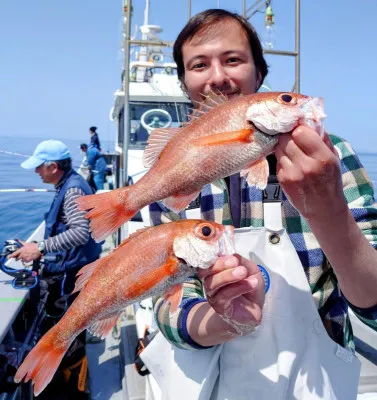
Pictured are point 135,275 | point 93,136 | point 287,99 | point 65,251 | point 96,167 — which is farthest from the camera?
point 93,136

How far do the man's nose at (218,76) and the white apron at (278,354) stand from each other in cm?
55

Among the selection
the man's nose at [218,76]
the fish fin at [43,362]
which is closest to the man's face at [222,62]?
the man's nose at [218,76]

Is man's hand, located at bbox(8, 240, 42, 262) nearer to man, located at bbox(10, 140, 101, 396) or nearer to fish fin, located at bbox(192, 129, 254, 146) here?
man, located at bbox(10, 140, 101, 396)

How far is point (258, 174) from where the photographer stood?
1182mm

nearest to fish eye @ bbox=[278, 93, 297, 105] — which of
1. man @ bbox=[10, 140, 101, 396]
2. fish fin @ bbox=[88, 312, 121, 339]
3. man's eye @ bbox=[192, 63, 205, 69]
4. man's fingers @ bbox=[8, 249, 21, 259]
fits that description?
man's eye @ bbox=[192, 63, 205, 69]

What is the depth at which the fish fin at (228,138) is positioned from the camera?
1.17 meters

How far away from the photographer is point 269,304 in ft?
4.83

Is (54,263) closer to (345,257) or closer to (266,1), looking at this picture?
(345,257)

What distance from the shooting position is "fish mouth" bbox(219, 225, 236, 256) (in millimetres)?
1231

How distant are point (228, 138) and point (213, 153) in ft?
0.21

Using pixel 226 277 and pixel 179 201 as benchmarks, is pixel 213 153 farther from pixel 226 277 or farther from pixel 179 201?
pixel 226 277

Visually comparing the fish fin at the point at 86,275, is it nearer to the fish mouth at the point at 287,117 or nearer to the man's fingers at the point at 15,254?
the fish mouth at the point at 287,117

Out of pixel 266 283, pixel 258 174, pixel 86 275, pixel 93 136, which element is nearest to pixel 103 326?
pixel 86 275

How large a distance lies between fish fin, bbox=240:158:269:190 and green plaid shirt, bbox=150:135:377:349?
1.32 ft
